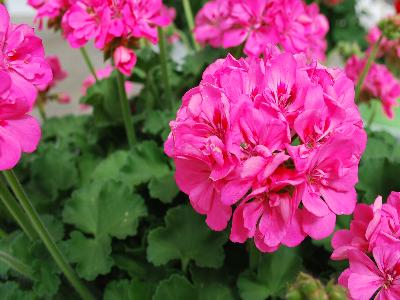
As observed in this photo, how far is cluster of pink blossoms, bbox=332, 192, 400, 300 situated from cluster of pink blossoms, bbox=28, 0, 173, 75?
412mm

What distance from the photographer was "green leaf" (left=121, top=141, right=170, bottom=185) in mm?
911

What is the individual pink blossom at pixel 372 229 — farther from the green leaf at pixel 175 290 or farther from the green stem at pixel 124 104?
the green stem at pixel 124 104

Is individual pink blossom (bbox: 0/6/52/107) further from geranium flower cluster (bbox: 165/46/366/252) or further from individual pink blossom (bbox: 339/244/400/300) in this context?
individual pink blossom (bbox: 339/244/400/300)

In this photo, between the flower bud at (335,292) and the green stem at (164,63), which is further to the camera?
the green stem at (164,63)

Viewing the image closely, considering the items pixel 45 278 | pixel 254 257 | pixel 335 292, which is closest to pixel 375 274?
pixel 335 292

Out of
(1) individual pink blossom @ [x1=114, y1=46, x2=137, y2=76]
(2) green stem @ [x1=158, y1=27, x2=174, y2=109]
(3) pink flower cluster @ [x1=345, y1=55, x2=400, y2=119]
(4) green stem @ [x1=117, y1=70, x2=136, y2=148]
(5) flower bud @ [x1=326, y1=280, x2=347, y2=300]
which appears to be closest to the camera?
(5) flower bud @ [x1=326, y1=280, x2=347, y2=300]

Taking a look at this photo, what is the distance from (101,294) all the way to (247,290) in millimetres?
262

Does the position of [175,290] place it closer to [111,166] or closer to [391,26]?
[111,166]

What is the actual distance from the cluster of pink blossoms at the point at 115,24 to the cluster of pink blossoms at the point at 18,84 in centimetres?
19

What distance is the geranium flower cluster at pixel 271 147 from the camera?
1.54 ft

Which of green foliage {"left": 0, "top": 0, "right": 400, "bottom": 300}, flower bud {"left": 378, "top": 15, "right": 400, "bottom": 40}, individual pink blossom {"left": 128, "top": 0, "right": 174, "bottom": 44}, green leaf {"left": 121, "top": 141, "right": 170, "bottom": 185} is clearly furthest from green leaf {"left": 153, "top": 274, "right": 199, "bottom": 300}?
flower bud {"left": 378, "top": 15, "right": 400, "bottom": 40}

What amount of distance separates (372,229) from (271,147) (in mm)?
139

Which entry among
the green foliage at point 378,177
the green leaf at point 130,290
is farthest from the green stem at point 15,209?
the green foliage at point 378,177

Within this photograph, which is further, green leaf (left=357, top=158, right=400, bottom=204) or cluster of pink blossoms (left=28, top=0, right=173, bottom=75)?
green leaf (left=357, top=158, right=400, bottom=204)
